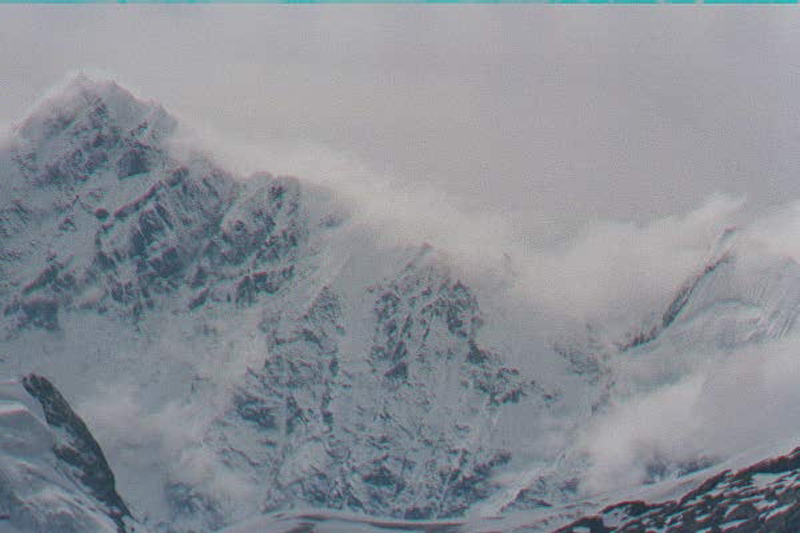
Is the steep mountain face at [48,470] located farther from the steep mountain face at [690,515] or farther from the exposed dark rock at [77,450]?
the steep mountain face at [690,515]

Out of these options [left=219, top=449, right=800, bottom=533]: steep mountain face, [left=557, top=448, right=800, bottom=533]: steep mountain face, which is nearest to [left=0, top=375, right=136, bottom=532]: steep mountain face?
[left=219, top=449, right=800, bottom=533]: steep mountain face

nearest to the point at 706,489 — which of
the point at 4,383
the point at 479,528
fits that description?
the point at 479,528

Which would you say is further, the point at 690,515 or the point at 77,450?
the point at 77,450

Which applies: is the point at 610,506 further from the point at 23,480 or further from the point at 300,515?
the point at 23,480

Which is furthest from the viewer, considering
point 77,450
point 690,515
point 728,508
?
point 77,450

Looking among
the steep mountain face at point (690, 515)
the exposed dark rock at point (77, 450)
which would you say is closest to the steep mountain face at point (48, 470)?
the exposed dark rock at point (77, 450)

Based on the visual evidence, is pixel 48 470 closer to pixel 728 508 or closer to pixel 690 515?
pixel 690 515

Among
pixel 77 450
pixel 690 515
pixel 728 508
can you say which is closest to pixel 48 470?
pixel 77 450

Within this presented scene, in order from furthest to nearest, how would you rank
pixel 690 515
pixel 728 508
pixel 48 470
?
pixel 48 470 → pixel 690 515 → pixel 728 508
